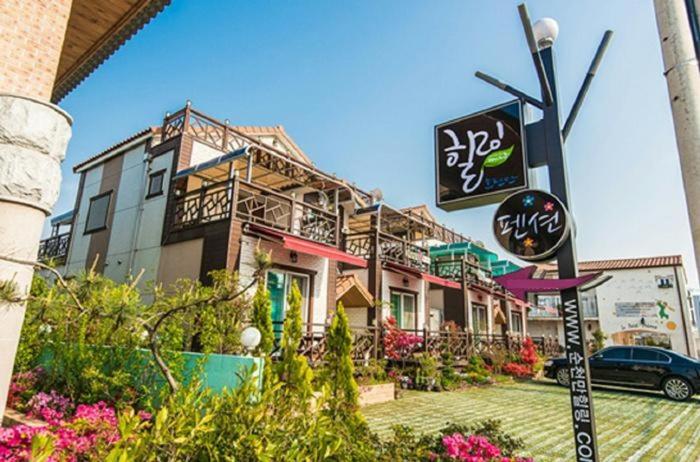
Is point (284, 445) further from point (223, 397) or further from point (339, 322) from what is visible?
point (339, 322)

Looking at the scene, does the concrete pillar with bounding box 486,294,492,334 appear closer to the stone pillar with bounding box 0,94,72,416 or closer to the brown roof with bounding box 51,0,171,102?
the brown roof with bounding box 51,0,171,102

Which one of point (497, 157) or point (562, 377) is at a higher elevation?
point (497, 157)

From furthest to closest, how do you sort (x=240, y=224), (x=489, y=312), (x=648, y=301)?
(x=648, y=301), (x=489, y=312), (x=240, y=224)

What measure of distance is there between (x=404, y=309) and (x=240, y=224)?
9776 mm

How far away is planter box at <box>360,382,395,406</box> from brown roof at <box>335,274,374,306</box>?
12.9 ft

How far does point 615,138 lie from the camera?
13.1 feet

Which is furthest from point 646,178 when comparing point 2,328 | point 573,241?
point 2,328

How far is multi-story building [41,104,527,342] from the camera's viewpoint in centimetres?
1180

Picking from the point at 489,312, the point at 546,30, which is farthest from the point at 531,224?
the point at 489,312

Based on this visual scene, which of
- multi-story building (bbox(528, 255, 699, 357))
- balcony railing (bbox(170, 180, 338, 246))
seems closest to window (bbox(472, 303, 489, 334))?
multi-story building (bbox(528, 255, 699, 357))

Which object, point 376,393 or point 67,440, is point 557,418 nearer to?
point 376,393

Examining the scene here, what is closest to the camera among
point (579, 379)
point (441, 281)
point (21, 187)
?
point (579, 379)

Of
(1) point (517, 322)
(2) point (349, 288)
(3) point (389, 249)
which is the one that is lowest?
(1) point (517, 322)

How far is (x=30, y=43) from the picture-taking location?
4.54 metres
